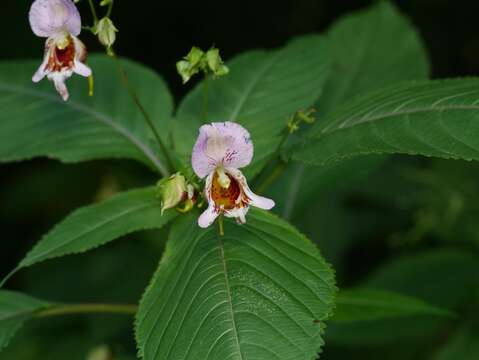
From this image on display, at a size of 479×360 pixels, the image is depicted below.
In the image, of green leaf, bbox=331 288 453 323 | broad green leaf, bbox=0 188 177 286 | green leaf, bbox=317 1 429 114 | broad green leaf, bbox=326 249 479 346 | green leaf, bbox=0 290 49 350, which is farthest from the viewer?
broad green leaf, bbox=326 249 479 346

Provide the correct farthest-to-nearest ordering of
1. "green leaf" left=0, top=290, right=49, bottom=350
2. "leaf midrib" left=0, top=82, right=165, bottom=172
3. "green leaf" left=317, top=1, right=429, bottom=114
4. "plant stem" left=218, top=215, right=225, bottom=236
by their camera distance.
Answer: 1. "green leaf" left=317, top=1, right=429, bottom=114
2. "leaf midrib" left=0, top=82, right=165, bottom=172
3. "green leaf" left=0, top=290, right=49, bottom=350
4. "plant stem" left=218, top=215, right=225, bottom=236

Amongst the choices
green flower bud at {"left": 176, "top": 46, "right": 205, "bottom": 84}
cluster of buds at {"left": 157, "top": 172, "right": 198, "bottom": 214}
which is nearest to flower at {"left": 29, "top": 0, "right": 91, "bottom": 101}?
green flower bud at {"left": 176, "top": 46, "right": 205, "bottom": 84}

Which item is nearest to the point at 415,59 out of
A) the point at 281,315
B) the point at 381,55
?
the point at 381,55

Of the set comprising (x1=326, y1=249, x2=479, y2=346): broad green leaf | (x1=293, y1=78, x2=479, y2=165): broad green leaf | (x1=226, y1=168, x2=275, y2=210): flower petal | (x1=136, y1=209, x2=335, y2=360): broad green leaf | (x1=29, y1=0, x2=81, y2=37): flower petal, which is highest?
(x1=326, y1=249, x2=479, y2=346): broad green leaf

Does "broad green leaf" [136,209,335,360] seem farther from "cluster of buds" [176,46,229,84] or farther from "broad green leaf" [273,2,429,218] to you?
"broad green leaf" [273,2,429,218]

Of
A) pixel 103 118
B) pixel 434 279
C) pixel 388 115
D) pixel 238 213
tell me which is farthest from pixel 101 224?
pixel 434 279

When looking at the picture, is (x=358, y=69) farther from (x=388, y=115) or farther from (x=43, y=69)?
(x=43, y=69)

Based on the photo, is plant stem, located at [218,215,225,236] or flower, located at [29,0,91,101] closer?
plant stem, located at [218,215,225,236]

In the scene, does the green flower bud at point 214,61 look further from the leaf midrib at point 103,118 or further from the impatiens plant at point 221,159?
the leaf midrib at point 103,118
